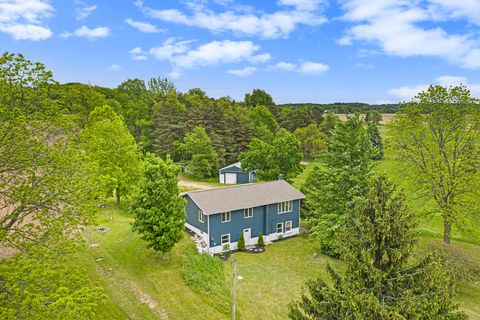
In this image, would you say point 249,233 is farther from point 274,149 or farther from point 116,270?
point 274,149

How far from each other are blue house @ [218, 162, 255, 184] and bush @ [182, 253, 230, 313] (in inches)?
1102

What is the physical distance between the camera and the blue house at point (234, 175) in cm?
5144

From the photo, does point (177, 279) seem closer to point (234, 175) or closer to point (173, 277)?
point (173, 277)

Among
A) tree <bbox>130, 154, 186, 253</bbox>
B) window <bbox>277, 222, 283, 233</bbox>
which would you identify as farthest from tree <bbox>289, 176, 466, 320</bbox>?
window <bbox>277, 222, 283, 233</bbox>

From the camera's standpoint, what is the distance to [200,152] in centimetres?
5306

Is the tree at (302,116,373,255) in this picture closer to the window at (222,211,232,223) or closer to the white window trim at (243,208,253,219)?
the white window trim at (243,208,253,219)

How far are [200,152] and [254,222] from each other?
26137 millimetres

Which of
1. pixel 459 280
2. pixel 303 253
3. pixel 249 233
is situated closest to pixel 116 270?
pixel 249 233

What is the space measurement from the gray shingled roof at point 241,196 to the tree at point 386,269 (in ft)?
55.9

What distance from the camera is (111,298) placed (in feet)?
57.0

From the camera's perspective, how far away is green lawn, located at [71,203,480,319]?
17.1 m

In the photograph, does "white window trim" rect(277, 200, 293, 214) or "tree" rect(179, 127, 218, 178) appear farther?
"tree" rect(179, 127, 218, 178)

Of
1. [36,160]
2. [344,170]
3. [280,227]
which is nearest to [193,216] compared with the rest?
[280,227]

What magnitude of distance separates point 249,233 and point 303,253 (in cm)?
499
